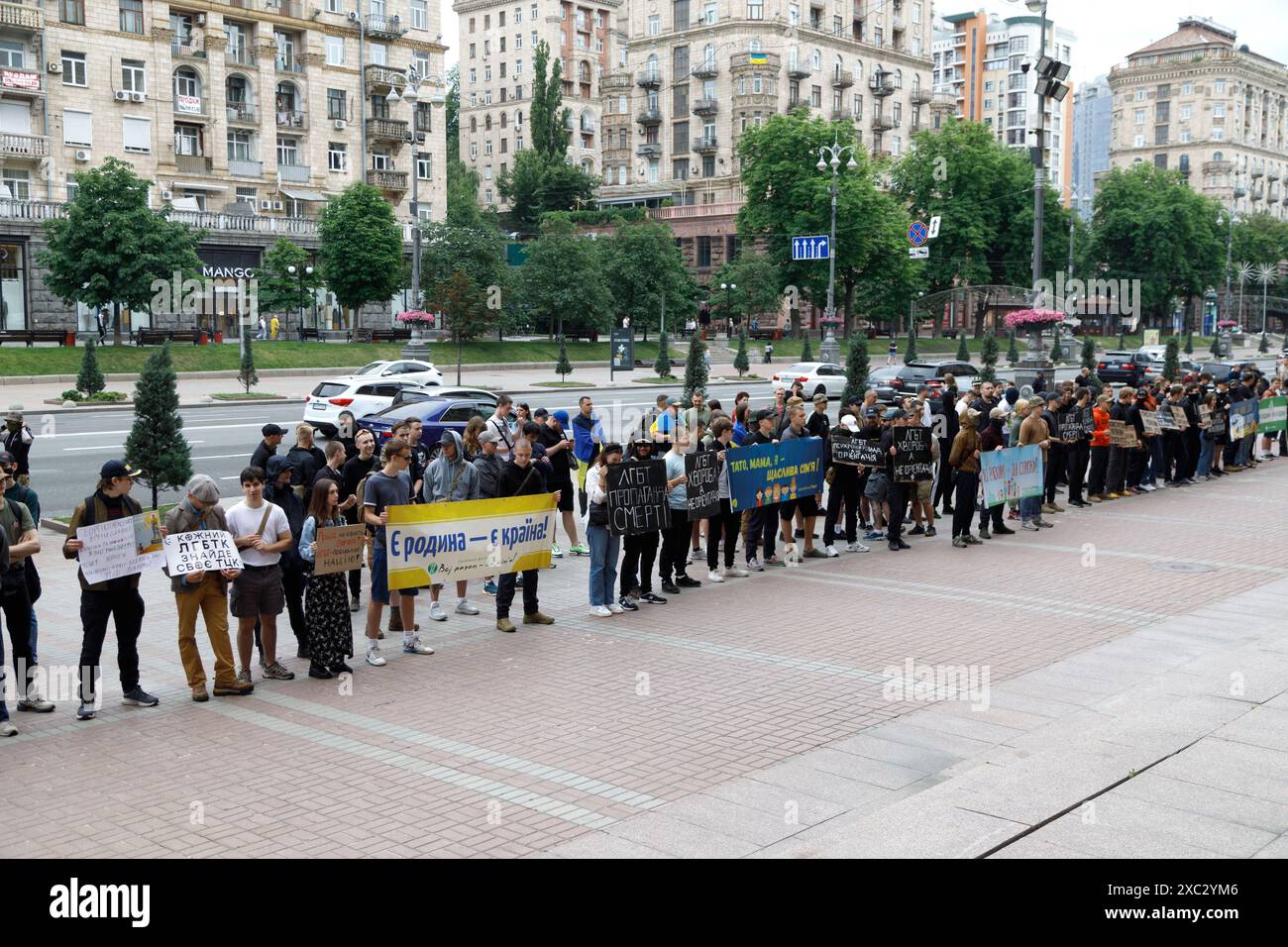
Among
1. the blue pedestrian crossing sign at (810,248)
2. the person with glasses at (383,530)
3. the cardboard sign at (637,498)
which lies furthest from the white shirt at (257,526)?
the blue pedestrian crossing sign at (810,248)

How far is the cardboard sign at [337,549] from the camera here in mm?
10656

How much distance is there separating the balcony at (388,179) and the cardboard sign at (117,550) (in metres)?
65.9

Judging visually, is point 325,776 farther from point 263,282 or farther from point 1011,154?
point 1011,154

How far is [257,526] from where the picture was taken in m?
10.4

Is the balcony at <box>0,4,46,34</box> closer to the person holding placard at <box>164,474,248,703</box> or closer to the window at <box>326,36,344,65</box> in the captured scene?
the window at <box>326,36,344,65</box>

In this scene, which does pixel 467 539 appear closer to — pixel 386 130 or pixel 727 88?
pixel 386 130

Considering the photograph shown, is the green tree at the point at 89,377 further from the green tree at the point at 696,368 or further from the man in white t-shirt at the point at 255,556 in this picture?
the man in white t-shirt at the point at 255,556

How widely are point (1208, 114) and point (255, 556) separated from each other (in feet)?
520

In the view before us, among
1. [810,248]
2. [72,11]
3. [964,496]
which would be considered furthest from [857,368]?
[72,11]

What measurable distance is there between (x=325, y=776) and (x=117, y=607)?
272cm

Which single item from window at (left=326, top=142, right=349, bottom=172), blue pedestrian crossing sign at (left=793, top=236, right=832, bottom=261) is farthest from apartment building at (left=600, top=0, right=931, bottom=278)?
window at (left=326, top=142, right=349, bottom=172)

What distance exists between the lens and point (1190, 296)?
10919 centimetres

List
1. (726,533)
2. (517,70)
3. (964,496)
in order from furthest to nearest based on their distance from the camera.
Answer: (517,70), (964,496), (726,533)

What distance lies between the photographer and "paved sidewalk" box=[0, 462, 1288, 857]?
7230mm
